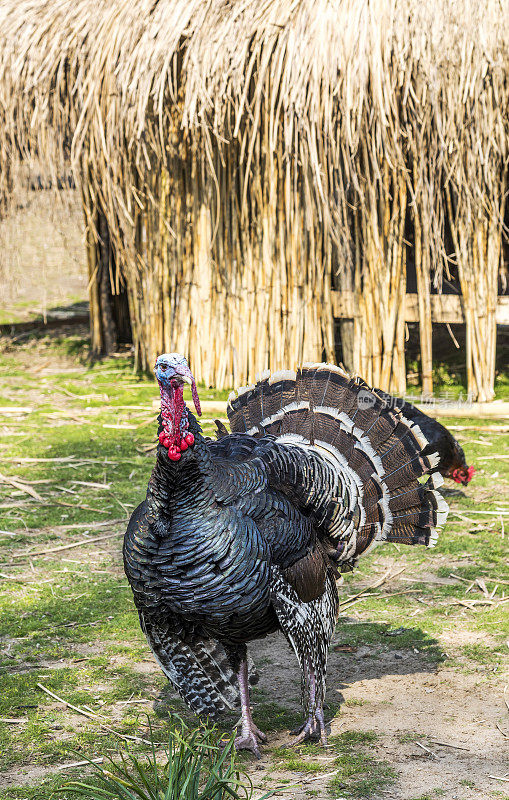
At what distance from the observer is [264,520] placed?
311cm

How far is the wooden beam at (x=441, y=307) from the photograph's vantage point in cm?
740

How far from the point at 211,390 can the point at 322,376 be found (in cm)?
438

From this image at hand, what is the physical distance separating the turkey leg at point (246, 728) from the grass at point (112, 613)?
6 centimetres

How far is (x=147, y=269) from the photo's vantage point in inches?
322

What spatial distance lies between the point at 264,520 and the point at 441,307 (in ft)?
15.5

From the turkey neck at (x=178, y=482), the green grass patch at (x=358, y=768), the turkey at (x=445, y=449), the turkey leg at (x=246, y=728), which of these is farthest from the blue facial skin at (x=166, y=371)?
the turkey at (x=445, y=449)

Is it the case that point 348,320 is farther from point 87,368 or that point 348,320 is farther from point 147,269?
point 87,368

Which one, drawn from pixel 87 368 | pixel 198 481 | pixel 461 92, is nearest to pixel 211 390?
pixel 87 368

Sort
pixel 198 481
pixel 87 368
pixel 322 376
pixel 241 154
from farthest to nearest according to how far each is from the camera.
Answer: pixel 87 368, pixel 241 154, pixel 322 376, pixel 198 481

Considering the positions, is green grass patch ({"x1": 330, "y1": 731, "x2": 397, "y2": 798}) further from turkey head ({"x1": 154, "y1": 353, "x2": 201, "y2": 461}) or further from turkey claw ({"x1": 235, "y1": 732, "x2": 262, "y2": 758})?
turkey head ({"x1": 154, "y1": 353, "x2": 201, "y2": 461})

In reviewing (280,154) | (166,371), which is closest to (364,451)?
(166,371)

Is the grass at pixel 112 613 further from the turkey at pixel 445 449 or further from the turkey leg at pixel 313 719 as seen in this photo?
the turkey at pixel 445 449

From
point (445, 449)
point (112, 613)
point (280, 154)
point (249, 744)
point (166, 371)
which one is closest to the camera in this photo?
point (166, 371)

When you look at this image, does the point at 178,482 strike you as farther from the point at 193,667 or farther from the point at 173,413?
the point at 193,667
